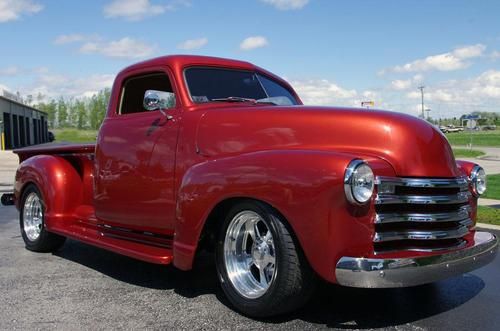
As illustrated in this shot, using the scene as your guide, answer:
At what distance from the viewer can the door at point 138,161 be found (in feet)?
15.5

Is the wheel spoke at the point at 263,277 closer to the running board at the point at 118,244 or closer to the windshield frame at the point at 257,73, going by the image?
the running board at the point at 118,244

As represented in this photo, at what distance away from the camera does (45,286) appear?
4867 mm

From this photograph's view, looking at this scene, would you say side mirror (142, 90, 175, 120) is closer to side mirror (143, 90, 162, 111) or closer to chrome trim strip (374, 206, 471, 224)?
side mirror (143, 90, 162, 111)

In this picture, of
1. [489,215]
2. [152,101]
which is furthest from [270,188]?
[489,215]

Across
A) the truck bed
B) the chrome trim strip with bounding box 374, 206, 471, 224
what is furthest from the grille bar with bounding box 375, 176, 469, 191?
the truck bed

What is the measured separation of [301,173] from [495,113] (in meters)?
147

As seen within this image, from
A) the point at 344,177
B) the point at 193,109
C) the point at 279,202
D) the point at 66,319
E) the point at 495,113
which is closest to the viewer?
the point at 344,177

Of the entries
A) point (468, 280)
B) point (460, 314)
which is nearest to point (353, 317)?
Result: point (460, 314)

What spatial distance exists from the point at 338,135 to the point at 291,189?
2.04 feet

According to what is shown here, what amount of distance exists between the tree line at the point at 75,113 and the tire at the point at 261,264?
85.6 meters

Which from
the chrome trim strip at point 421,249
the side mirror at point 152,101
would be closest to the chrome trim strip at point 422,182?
the chrome trim strip at point 421,249

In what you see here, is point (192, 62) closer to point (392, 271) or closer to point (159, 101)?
point (159, 101)

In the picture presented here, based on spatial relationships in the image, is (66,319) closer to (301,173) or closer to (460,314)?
(301,173)

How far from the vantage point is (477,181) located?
172 inches
